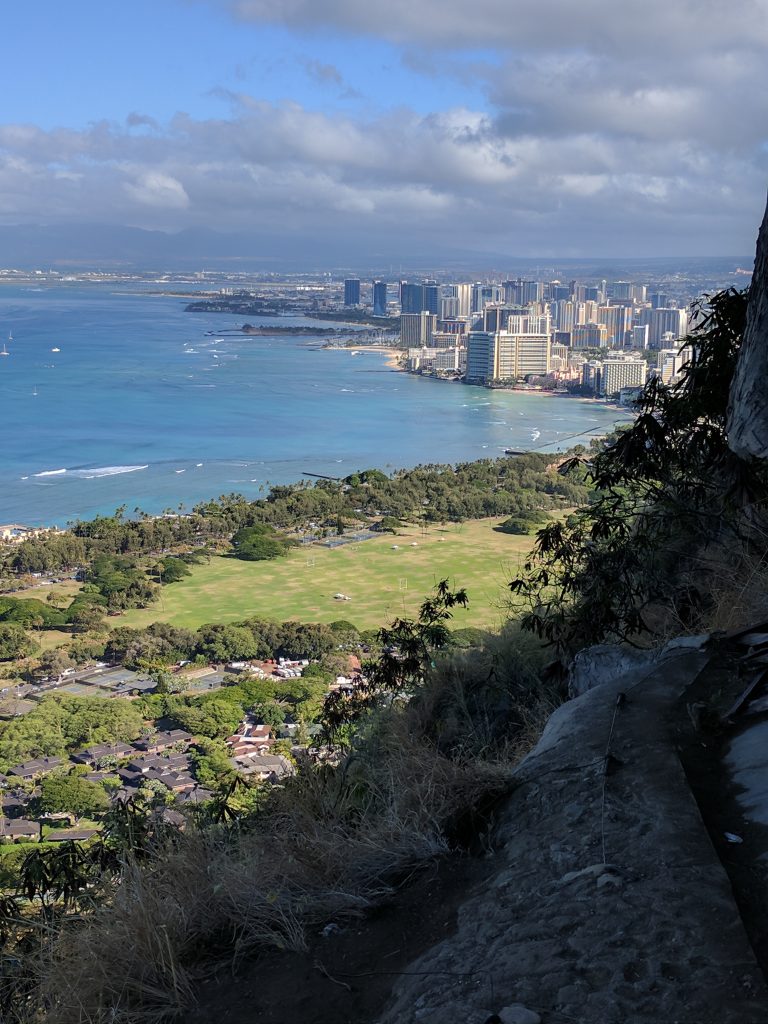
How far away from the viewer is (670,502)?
427 centimetres

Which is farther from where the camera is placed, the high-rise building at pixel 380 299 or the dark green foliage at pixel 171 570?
the high-rise building at pixel 380 299

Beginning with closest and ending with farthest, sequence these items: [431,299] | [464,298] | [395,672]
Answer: [395,672] < [431,299] < [464,298]

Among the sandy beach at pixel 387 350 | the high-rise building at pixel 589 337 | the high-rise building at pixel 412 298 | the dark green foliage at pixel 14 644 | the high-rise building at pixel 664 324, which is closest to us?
the dark green foliage at pixel 14 644

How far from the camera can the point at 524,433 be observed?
35.3 m

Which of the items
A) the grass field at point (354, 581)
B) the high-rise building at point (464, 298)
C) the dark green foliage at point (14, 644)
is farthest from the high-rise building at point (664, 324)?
the dark green foliage at point (14, 644)

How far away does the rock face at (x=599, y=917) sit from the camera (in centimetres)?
158

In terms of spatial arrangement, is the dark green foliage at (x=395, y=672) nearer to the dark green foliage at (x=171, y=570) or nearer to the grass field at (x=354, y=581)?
the grass field at (x=354, y=581)

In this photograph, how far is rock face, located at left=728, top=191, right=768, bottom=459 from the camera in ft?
8.13

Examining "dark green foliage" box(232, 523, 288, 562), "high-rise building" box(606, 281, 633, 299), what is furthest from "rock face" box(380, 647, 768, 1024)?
"high-rise building" box(606, 281, 633, 299)

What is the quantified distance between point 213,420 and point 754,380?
115 ft

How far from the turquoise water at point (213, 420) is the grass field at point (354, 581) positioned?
605 cm

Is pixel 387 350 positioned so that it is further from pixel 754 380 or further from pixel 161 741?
pixel 754 380

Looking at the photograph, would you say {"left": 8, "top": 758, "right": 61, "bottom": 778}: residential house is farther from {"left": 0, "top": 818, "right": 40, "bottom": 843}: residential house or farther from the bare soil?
the bare soil

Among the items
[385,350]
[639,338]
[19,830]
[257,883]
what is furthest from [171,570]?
[639,338]
